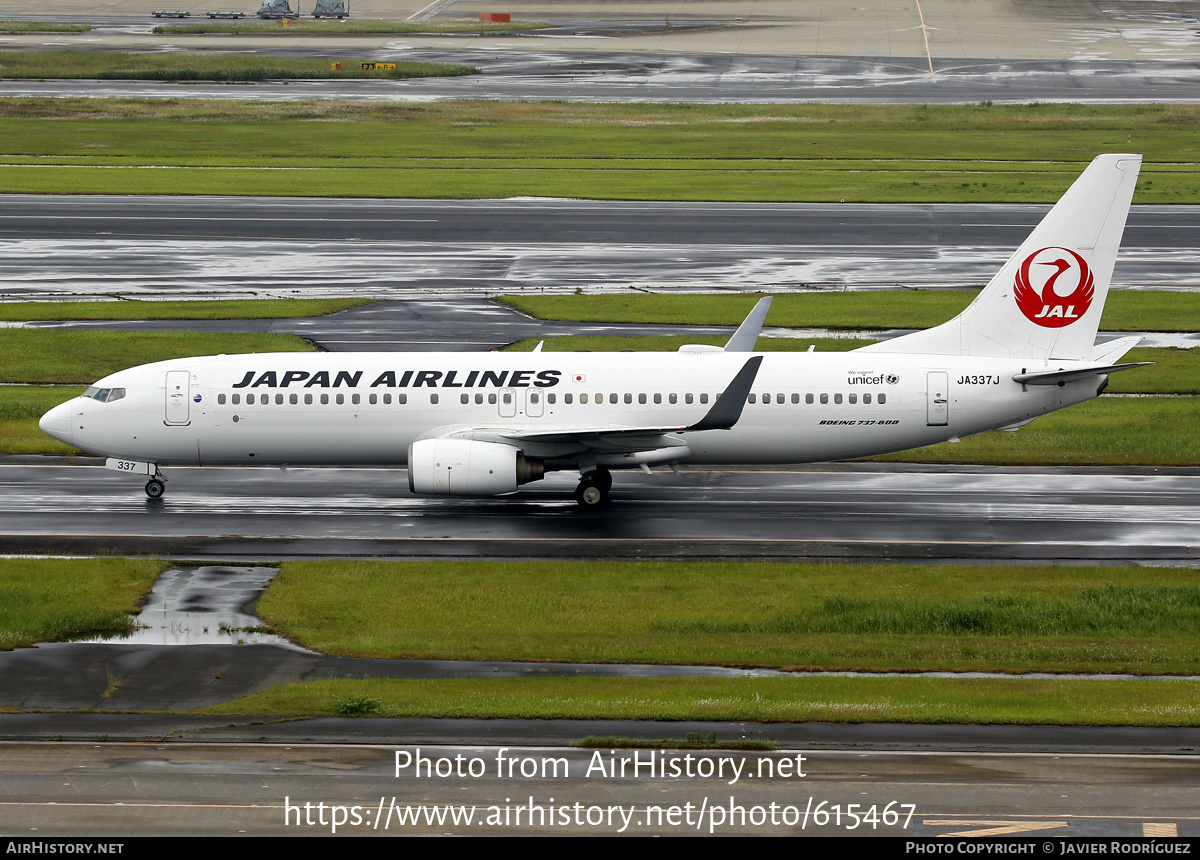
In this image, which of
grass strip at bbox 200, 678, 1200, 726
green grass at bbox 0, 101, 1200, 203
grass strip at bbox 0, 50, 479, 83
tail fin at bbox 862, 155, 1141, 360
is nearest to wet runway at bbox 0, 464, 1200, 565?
tail fin at bbox 862, 155, 1141, 360

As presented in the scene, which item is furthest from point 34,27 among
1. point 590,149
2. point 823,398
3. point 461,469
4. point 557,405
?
point 823,398

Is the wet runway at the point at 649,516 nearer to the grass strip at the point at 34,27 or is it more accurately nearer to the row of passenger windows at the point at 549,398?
the row of passenger windows at the point at 549,398

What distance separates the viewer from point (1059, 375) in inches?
1561

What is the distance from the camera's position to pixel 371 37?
562ft

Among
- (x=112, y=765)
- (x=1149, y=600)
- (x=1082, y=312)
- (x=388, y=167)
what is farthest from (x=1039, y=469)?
(x=388, y=167)

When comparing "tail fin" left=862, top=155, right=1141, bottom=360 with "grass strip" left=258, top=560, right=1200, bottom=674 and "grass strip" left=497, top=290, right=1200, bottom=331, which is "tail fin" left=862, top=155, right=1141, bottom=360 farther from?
"grass strip" left=497, top=290, right=1200, bottom=331

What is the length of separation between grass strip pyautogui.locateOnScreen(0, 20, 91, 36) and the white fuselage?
484ft

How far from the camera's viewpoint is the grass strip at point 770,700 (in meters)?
25.7

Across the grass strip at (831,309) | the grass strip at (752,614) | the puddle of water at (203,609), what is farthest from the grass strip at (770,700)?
the grass strip at (831,309)

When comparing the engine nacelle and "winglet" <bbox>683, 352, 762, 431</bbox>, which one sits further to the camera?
the engine nacelle

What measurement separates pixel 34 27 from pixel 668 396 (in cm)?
15952

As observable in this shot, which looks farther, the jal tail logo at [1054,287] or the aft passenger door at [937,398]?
the jal tail logo at [1054,287]

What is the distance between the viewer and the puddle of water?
30.4m

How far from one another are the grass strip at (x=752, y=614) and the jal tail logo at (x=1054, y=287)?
9030 mm
